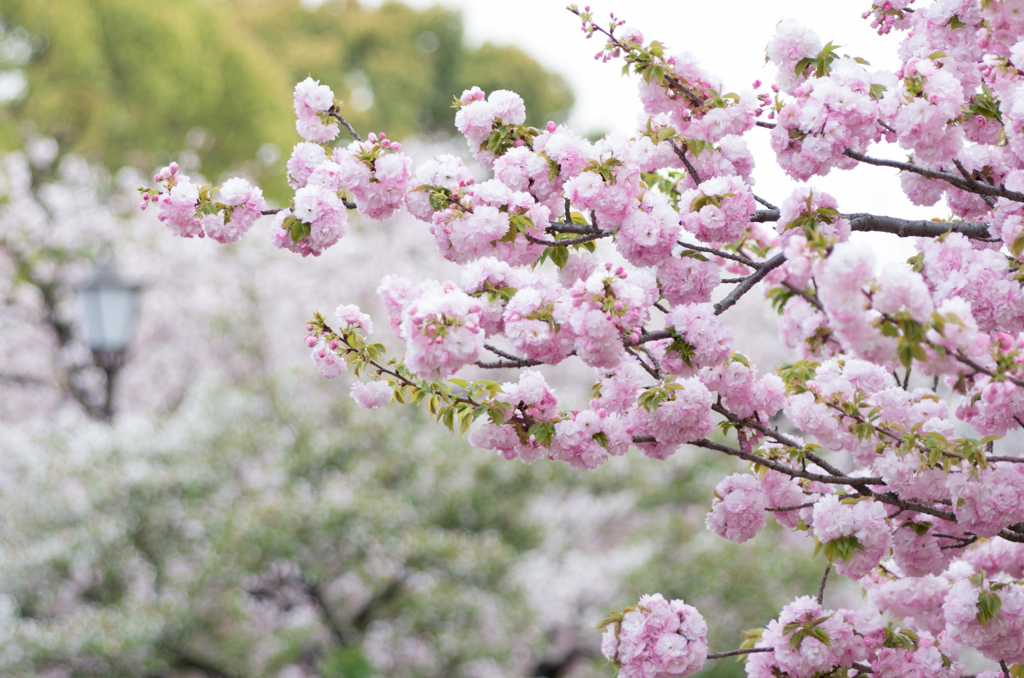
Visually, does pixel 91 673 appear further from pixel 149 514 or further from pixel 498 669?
pixel 498 669

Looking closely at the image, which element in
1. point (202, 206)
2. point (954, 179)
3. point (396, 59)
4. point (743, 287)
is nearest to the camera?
point (743, 287)

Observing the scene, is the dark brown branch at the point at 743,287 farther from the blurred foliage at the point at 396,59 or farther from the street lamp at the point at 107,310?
the blurred foliage at the point at 396,59

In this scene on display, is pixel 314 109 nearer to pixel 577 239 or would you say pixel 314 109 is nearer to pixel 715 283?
pixel 577 239

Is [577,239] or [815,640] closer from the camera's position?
[577,239]

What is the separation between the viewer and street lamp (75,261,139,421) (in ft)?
18.2

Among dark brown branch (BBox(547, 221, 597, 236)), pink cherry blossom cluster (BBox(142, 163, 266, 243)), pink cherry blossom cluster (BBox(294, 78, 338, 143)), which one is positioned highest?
pink cherry blossom cluster (BBox(294, 78, 338, 143))

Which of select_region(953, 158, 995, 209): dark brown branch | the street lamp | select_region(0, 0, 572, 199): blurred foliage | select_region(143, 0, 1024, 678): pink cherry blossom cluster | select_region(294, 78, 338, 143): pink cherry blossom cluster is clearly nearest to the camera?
select_region(143, 0, 1024, 678): pink cherry blossom cluster

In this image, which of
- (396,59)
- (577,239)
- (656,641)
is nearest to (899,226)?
(577,239)

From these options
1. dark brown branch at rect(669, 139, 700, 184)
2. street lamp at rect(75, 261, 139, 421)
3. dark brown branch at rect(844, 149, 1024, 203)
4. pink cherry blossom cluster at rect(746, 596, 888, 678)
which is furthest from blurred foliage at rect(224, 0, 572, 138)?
pink cherry blossom cluster at rect(746, 596, 888, 678)

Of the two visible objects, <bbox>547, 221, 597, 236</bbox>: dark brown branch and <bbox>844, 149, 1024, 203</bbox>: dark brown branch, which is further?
<bbox>547, 221, 597, 236</bbox>: dark brown branch

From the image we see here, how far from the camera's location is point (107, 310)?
5.57m

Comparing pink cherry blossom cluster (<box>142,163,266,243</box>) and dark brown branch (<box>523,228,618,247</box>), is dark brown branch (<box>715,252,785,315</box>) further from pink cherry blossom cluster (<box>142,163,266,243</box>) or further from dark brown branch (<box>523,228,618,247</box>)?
pink cherry blossom cluster (<box>142,163,266,243</box>)

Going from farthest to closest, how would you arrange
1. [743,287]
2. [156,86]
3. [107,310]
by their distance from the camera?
[156,86] → [107,310] → [743,287]

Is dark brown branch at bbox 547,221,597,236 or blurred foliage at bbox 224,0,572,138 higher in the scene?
blurred foliage at bbox 224,0,572,138
